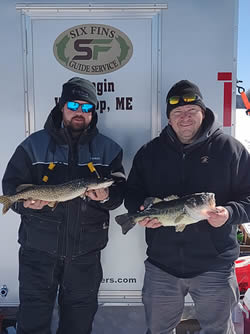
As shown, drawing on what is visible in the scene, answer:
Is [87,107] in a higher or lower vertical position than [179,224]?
higher

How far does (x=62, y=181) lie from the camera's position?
293cm

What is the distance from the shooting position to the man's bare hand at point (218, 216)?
8.15ft

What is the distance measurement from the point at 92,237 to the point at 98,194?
463 mm

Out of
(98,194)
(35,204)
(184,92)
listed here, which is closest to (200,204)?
(98,194)

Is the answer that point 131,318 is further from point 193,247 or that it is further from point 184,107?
point 184,107

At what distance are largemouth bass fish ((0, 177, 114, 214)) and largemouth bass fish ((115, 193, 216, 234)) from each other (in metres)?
0.36

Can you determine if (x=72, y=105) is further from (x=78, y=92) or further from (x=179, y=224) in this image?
(x=179, y=224)

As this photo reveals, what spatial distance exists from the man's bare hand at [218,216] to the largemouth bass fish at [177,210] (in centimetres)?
5

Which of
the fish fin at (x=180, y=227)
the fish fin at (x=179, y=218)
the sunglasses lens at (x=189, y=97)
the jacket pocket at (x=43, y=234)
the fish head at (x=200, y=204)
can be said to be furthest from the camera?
the jacket pocket at (x=43, y=234)

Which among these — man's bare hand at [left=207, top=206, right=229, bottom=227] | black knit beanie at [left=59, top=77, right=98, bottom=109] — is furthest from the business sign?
man's bare hand at [left=207, top=206, right=229, bottom=227]

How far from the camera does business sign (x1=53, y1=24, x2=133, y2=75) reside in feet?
11.0

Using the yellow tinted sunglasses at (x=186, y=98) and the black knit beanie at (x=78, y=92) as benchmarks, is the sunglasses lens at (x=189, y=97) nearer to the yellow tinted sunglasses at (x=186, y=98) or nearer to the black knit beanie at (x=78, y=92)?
the yellow tinted sunglasses at (x=186, y=98)

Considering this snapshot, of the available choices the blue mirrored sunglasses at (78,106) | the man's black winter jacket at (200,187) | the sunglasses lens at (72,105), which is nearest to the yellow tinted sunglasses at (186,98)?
the man's black winter jacket at (200,187)

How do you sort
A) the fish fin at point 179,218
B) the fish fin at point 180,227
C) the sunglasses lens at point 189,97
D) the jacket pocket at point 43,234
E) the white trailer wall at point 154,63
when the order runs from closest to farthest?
the fish fin at point 179,218 < the fish fin at point 180,227 < the sunglasses lens at point 189,97 < the jacket pocket at point 43,234 < the white trailer wall at point 154,63
